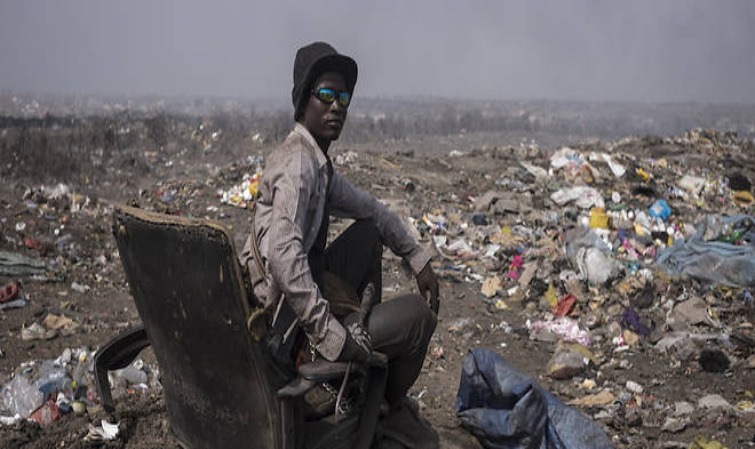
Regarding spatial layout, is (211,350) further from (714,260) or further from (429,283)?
(714,260)

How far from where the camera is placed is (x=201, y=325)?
1811 millimetres

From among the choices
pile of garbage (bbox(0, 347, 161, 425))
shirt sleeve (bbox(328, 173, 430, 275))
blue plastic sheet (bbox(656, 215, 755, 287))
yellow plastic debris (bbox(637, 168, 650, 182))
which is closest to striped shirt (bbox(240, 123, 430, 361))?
shirt sleeve (bbox(328, 173, 430, 275))

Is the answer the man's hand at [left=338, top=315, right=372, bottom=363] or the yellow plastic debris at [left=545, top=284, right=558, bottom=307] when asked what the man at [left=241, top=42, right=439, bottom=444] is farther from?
the yellow plastic debris at [left=545, top=284, right=558, bottom=307]

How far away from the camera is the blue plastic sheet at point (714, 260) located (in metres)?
6.96

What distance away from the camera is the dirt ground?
12.3 ft

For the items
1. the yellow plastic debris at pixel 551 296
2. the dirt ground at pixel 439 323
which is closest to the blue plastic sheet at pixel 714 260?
the dirt ground at pixel 439 323

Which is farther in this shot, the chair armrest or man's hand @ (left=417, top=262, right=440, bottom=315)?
man's hand @ (left=417, top=262, right=440, bottom=315)

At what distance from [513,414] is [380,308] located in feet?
3.88

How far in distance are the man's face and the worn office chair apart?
24.9 inches

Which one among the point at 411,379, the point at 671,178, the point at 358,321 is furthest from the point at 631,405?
the point at 671,178

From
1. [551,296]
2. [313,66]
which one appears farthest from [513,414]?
[551,296]

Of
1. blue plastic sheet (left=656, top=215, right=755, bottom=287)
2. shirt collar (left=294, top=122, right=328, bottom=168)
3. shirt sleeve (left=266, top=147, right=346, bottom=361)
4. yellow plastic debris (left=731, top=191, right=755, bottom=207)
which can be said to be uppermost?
shirt collar (left=294, top=122, right=328, bottom=168)

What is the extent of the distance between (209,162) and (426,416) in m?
18.1

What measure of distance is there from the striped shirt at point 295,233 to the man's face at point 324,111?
37 mm
